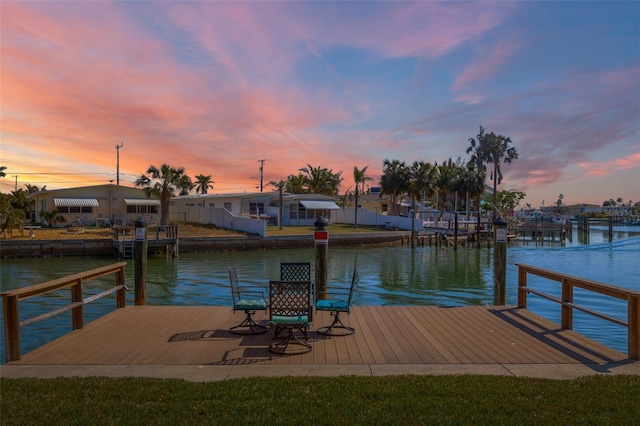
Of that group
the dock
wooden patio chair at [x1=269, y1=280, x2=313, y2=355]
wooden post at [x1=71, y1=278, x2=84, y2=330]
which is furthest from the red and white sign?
wooden post at [x1=71, y1=278, x2=84, y2=330]

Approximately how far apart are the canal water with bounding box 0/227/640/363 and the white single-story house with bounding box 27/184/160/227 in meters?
11.9

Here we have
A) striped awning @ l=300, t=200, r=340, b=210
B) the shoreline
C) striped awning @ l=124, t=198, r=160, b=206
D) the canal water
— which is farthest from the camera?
striped awning @ l=300, t=200, r=340, b=210

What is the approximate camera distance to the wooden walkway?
243 inches

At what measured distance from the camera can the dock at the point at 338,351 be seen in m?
5.72

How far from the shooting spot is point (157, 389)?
16.0 feet

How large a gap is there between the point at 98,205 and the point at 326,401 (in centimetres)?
4515

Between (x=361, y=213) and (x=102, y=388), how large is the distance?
173ft

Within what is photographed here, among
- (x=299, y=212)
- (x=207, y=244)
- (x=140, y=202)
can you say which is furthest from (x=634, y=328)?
(x=299, y=212)

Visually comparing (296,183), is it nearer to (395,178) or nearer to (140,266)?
(395,178)

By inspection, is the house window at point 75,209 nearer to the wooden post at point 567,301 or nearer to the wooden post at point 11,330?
the wooden post at point 11,330

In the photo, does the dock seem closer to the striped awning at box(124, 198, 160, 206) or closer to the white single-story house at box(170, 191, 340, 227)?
the striped awning at box(124, 198, 160, 206)

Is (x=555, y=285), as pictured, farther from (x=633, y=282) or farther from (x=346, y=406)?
(x=346, y=406)

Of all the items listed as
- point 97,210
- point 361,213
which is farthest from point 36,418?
point 361,213

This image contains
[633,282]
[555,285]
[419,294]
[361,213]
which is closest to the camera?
[419,294]
